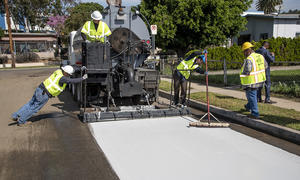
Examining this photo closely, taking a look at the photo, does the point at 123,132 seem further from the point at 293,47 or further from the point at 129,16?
the point at 293,47

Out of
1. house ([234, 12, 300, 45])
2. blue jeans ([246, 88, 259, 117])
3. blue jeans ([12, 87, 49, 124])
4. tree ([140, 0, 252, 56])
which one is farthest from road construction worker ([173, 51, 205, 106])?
house ([234, 12, 300, 45])

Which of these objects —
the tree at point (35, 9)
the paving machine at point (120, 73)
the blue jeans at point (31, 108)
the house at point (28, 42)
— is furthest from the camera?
the tree at point (35, 9)

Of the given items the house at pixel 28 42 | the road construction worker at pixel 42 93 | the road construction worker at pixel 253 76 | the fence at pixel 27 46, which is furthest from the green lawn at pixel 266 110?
the fence at pixel 27 46

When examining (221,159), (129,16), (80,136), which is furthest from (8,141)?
(129,16)

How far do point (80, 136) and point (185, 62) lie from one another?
3.35 meters

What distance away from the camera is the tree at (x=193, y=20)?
17.3 metres

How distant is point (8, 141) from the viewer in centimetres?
533

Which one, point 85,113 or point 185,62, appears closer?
point 85,113

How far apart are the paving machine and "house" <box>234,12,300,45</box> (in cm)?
1712

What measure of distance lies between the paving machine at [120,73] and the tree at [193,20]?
8974 millimetres

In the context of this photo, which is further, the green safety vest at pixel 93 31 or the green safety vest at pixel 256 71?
the green safety vest at pixel 93 31

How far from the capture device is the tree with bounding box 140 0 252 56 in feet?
56.9

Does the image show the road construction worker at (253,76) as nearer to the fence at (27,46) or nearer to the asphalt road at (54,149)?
the asphalt road at (54,149)

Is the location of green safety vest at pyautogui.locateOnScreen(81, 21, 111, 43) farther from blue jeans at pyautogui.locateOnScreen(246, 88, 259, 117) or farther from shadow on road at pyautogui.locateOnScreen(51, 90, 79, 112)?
blue jeans at pyautogui.locateOnScreen(246, 88, 259, 117)
